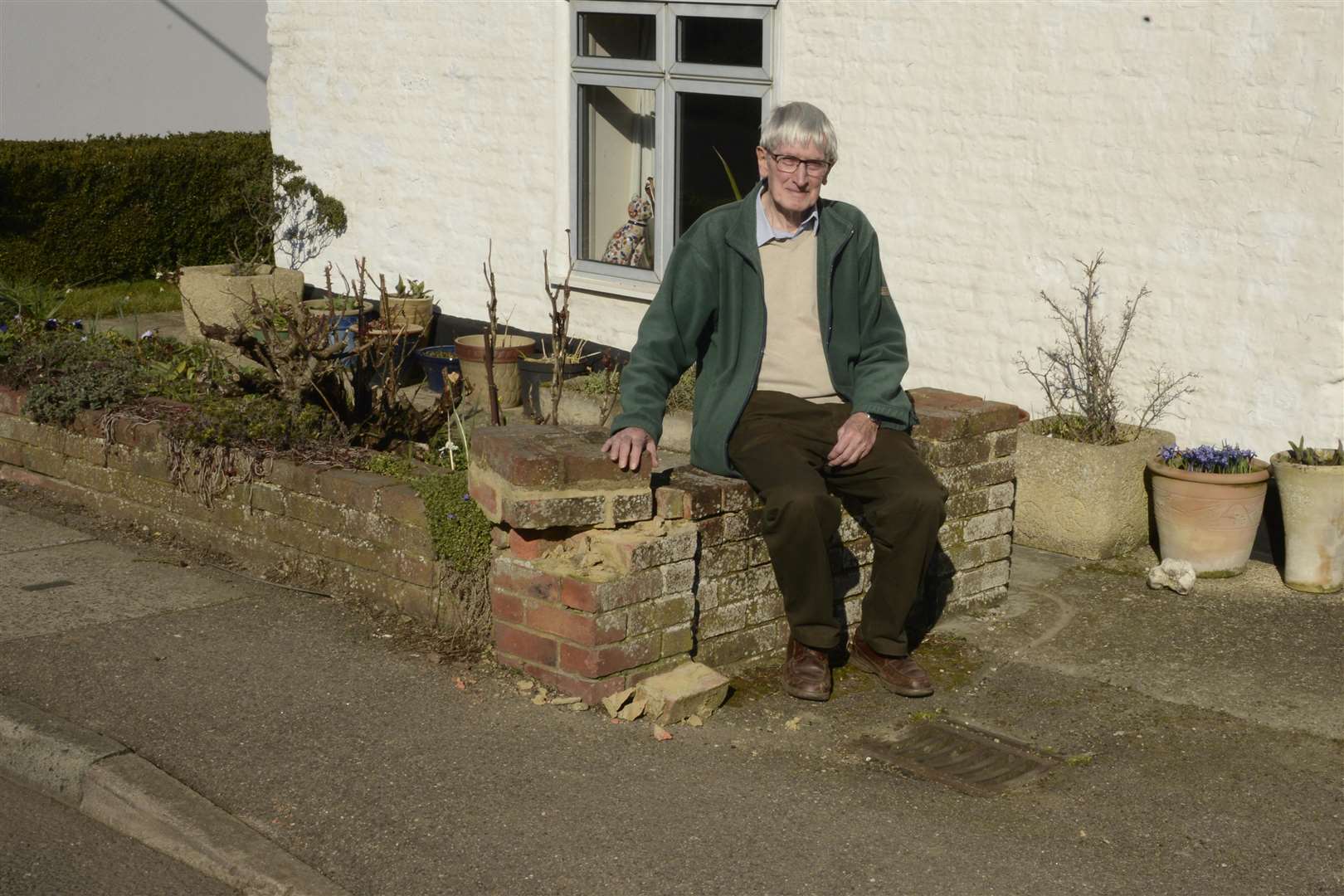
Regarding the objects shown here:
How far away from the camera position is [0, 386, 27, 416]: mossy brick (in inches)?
293

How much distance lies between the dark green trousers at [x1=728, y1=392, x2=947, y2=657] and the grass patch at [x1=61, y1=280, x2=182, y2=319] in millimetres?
8375

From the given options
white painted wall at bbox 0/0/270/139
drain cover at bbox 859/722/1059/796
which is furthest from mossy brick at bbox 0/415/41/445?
white painted wall at bbox 0/0/270/139

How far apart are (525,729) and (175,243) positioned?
10.8 metres

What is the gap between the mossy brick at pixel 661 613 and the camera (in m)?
4.91

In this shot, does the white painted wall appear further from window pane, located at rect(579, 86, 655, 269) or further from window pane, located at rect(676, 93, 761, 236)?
window pane, located at rect(676, 93, 761, 236)

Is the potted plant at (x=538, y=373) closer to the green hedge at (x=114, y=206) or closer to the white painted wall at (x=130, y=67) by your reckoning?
the green hedge at (x=114, y=206)

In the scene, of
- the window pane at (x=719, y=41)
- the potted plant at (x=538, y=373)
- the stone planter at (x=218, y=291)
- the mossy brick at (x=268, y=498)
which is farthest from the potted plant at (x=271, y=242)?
the mossy brick at (x=268, y=498)

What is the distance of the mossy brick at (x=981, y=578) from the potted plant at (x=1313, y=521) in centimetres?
129

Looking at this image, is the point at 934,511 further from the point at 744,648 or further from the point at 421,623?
the point at 421,623

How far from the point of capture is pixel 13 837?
4230 millimetres

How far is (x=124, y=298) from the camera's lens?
41.4 feet

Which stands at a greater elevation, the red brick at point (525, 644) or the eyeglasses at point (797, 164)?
the eyeglasses at point (797, 164)

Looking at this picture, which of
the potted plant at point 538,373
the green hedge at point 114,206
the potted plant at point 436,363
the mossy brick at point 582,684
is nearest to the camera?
the mossy brick at point 582,684

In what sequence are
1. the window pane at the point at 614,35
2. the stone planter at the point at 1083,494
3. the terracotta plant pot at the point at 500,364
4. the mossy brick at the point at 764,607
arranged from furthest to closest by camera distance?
the window pane at the point at 614,35, the terracotta plant pot at the point at 500,364, the stone planter at the point at 1083,494, the mossy brick at the point at 764,607
